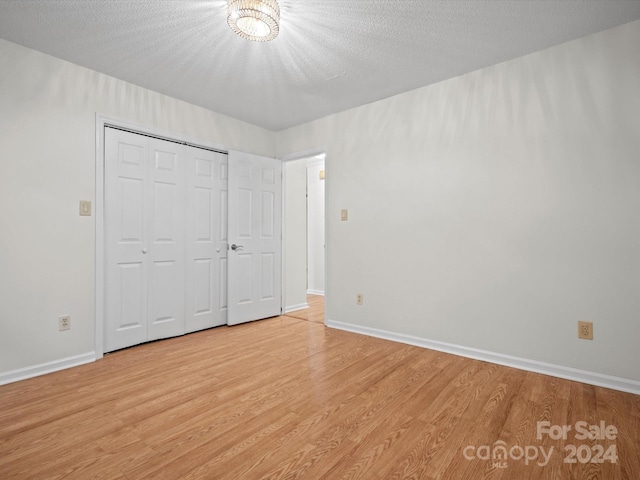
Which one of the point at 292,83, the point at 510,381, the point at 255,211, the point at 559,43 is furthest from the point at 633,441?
the point at 255,211

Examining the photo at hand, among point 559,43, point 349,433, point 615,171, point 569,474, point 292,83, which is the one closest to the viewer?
point 569,474

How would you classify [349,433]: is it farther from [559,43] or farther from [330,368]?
[559,43]

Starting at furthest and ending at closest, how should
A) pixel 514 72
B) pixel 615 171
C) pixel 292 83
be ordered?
pixel 292 83, pixel 514 72, pixel 615 171

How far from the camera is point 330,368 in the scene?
2.54 metres

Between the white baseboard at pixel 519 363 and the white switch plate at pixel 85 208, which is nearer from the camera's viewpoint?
the white baseboard at pixel 519 363

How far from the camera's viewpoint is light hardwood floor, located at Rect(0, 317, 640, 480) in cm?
145

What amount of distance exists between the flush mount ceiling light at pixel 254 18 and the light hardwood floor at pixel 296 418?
90.0 inches

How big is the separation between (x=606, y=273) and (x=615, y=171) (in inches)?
27.4

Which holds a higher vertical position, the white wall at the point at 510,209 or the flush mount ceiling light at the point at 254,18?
A: the flush mount ceiling light at the point at 254,18

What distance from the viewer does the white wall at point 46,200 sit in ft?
7.72

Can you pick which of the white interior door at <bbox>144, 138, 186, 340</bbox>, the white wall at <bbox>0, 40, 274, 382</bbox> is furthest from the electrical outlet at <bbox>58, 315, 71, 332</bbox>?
the white interior door at <bbox>144, 138, 186, 340</bbox>

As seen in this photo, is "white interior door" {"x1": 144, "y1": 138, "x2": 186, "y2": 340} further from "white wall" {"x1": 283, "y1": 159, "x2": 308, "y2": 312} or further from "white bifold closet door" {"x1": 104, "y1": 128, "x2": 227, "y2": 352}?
"white wall" {"x1": 283, "y1": 159, "x2": 308, "y2": 312}

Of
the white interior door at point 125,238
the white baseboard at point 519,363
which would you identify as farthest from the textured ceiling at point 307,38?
the white baseboard at point 519,363

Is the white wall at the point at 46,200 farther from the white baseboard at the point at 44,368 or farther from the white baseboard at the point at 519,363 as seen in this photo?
the white baseboard at the point at 519,363
